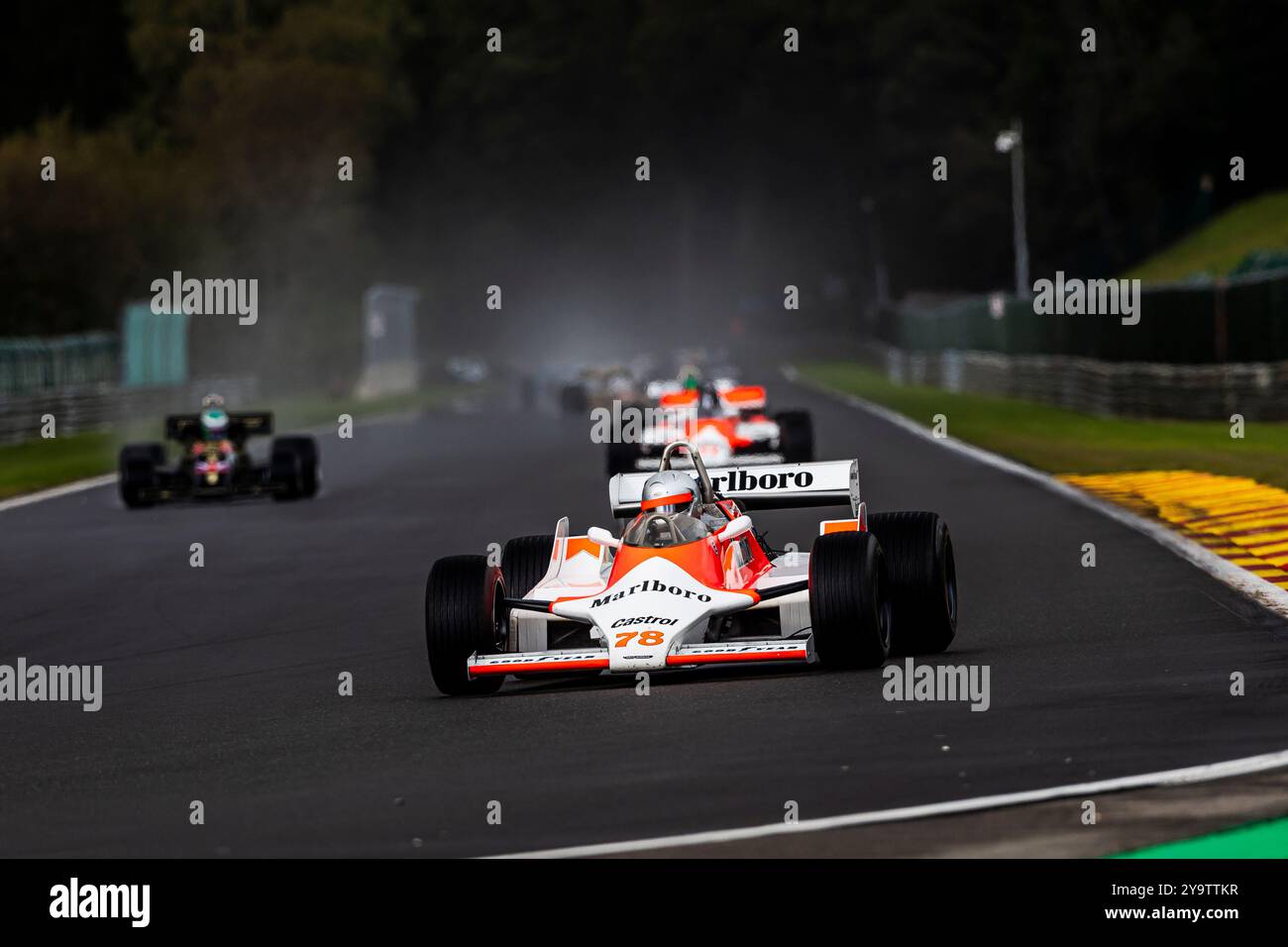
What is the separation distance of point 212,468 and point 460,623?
15.8 m

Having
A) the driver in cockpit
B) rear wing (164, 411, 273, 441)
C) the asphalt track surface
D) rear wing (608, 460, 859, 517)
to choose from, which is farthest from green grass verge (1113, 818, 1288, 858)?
rear wing (164, 411, 273, 441)

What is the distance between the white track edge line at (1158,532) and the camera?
14109mm

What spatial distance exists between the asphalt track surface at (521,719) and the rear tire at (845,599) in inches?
6.1

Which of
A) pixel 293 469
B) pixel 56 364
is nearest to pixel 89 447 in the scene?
pixel 56 364

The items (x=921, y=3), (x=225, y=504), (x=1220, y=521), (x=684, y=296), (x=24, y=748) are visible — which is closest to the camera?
(x=24, y=748)

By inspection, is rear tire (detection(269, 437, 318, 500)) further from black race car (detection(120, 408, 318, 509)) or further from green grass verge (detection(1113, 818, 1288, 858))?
green grass verge (detection(1113, 818, 1288, 858))

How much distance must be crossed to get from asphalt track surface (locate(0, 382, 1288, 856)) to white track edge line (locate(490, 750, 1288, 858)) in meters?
0.12

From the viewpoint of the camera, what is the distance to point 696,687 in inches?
444

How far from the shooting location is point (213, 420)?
86.6ft

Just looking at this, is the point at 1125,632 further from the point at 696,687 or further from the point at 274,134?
the point at 274,134

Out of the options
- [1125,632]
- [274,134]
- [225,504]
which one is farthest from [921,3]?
[1125,632]

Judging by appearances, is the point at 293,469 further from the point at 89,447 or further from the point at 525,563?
the point at 89,447
